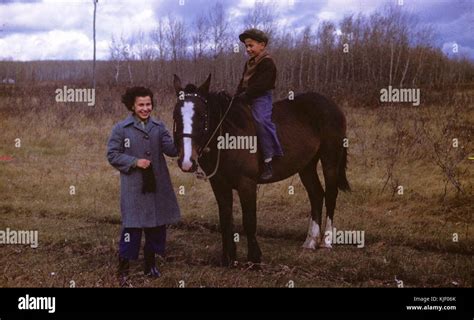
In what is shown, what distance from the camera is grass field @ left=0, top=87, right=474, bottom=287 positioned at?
17.3ft

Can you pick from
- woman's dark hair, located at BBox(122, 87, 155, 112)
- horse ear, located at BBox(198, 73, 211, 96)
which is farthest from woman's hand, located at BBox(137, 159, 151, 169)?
horse ear, located at BBox(198, 73, 211, 96)

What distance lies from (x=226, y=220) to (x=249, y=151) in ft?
2.81

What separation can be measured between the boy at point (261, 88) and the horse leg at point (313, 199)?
1.14 m

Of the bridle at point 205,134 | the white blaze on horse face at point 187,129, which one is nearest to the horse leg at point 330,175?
the bridle at point 205,134

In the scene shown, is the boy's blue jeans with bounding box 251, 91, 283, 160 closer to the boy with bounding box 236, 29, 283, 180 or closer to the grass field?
the boy with bounding box 236, 29, 283, 180

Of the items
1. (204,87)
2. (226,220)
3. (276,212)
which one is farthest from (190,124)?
(276,212)

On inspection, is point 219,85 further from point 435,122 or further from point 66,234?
point 66,234

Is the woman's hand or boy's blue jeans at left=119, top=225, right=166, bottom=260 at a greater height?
the woman's hand

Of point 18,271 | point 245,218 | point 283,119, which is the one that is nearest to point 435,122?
point 283,119

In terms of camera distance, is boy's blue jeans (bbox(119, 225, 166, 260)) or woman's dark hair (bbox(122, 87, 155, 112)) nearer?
woman's dark hair (bbox(122, 87, 155, 112))

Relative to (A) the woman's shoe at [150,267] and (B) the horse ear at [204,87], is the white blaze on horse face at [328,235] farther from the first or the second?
(B) the horse ear at [204,87]

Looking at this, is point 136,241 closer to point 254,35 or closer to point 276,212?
point 254,35

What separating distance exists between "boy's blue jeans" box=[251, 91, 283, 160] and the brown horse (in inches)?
3.8

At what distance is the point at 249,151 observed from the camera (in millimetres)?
5473
